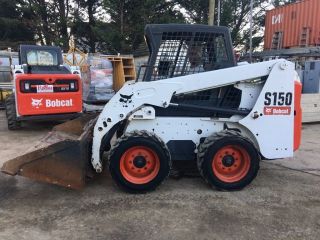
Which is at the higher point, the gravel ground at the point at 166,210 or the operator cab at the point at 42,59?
the operator cab at the point at 42,59

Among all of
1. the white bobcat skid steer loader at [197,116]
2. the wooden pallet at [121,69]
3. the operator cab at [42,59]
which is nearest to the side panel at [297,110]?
the white bobcat skid steer loader at [197,116]

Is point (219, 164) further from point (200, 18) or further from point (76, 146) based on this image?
point (200, 18)

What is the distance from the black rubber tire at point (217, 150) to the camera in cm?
491

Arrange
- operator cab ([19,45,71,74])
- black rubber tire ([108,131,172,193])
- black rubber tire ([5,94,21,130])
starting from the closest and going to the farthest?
black rubber tire ([108,131,172,193]) < black rubber tire ([5,94,21,130]) < operator cab ([19,45,71,74])

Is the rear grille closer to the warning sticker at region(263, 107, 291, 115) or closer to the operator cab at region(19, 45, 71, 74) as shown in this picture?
the operator cab at region(19, 45, 71, 74)

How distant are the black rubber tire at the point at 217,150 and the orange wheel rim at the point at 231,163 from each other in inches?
1.8

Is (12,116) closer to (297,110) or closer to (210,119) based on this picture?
(210,119)

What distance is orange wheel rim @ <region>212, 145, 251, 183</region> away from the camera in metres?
5.02

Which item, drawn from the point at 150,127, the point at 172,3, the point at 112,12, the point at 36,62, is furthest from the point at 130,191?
the point at 172,3

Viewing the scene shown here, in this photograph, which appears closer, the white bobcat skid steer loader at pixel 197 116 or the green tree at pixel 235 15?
the white bobcat skid steer loader at pixel 197 116

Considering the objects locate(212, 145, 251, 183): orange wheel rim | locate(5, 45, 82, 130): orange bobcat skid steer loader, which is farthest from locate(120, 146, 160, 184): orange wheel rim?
locate(5, 45, 82, 130): orange bobcat skid steer loader

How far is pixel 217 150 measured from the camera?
4926 mm

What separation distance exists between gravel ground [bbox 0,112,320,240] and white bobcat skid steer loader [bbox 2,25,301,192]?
0.88 feet

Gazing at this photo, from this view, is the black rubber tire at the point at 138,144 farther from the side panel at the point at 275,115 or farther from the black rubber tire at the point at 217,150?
the side panel at the point at 275,115
